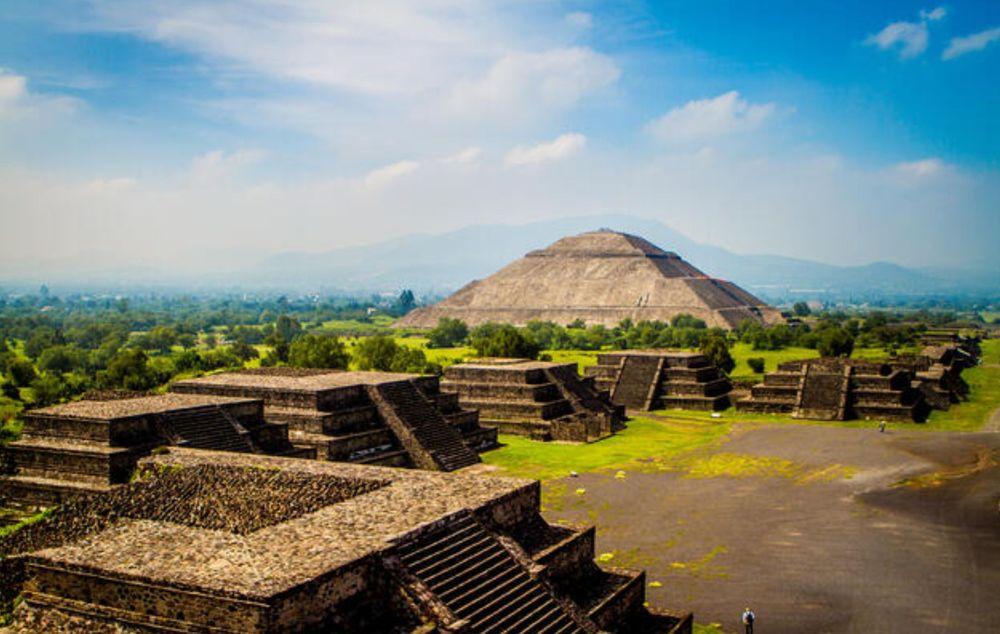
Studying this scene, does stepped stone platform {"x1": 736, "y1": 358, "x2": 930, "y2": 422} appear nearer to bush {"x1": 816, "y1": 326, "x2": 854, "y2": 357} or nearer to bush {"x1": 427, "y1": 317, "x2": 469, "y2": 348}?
bush {"x1": 816, "y1": 326, "x2": 854, "y2": 357}

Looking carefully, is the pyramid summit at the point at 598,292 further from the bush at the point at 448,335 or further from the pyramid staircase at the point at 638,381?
the pyramid staircase at the point at 638,381

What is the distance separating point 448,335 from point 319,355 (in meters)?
46.0

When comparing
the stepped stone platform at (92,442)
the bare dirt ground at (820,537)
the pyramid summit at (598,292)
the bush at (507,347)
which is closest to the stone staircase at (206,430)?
the stepped stone platform at (92,442)

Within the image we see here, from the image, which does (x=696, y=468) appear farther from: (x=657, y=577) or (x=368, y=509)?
(x=368, y=509)

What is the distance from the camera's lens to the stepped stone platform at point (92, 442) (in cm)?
2259

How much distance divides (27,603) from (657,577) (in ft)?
46.1

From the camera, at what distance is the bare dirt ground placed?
731 inches

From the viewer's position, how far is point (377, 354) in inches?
2360

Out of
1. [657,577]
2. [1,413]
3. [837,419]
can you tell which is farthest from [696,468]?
[1,413]

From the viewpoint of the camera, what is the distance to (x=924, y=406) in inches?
1984

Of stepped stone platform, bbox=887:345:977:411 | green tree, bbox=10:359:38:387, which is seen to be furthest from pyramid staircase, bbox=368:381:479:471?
green tree, bbox=10:359:38:387

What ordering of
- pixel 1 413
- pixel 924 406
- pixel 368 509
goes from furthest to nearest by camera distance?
pixel 924 406, pixel 1 413, pixel 368 509

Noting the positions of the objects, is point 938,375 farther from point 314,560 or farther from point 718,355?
point 314,560

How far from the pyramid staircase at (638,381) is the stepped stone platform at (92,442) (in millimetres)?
32259
